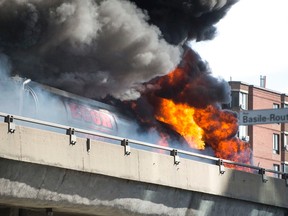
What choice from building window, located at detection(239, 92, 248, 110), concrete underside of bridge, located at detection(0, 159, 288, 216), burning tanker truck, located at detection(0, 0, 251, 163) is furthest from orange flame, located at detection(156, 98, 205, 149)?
building window, located at detection(239, 92, 248, 110)

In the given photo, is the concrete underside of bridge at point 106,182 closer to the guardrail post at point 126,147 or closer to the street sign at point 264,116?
the guardrail post at point 126,147

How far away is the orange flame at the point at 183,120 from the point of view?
31359 mm

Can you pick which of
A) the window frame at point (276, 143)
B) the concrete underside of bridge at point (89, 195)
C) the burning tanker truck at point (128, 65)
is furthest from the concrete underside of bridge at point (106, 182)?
the window frame at point (276, 143)

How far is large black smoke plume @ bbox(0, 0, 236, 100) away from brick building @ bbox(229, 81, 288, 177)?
37.5m

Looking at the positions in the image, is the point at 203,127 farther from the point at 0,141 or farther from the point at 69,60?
the point at 0,141

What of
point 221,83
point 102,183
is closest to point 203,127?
point 221,83

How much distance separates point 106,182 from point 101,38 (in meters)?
13.1

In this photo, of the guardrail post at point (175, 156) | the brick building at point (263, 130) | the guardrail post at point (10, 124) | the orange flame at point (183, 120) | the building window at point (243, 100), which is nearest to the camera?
the guardrail post at point (10, 124)

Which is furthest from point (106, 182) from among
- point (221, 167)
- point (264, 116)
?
point (264, 116)

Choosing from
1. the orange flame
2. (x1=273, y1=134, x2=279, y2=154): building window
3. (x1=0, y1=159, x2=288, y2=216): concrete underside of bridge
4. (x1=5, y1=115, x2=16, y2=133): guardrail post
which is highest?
(x1=273, y1=134, x2=279, y2=154): building window

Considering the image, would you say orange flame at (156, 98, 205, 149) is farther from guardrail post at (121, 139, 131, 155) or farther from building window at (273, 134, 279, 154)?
building window at (273, 134, 279, 154)

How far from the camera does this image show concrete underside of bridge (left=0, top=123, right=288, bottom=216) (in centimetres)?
1505

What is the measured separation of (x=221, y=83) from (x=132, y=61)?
5923 mm

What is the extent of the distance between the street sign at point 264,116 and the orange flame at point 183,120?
186 centimetres
